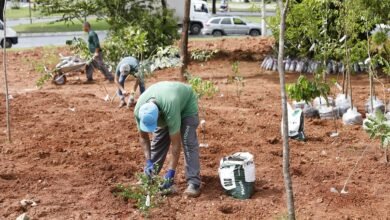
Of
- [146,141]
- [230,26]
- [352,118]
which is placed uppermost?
[146,141]

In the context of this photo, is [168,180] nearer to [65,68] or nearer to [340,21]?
[340,21]

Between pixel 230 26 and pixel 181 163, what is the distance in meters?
24.1

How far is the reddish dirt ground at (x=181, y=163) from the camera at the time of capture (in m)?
6.36

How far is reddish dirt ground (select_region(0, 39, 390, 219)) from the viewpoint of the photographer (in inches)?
251

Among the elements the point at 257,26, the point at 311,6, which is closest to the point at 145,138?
the point at 311,6

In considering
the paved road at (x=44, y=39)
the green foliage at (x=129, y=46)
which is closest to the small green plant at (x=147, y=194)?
the green foliage at (x=129, y=46)

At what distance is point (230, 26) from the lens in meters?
31.5

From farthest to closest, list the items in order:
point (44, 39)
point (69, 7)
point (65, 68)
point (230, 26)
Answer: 1. point (230, 26)
2. point (44, 39)
3. point (69, 7)
4. point (65, 68)

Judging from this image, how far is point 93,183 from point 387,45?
5836 millimetres

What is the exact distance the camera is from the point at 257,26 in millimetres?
31625

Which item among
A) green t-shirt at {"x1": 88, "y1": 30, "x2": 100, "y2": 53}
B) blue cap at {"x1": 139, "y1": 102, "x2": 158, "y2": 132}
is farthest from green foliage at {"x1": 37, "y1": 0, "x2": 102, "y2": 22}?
blue cap at {"x1": 139, "y1": 102, "x2": 158, "y2": 132}

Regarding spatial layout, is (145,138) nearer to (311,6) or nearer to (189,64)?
(311,6)

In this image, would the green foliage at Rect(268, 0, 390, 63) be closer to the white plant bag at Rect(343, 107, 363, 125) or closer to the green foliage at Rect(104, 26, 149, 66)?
the white plant bag at Rect(343, 107, 363, 125)

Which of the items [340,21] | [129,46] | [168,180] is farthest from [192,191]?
[129,46]
